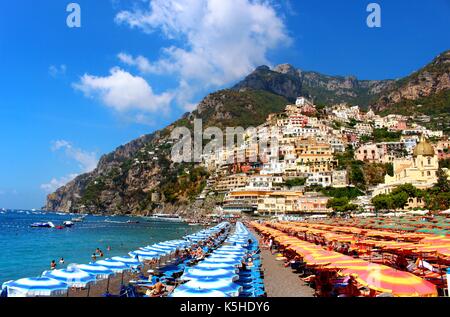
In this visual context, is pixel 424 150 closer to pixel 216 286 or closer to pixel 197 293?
pixel 216 286

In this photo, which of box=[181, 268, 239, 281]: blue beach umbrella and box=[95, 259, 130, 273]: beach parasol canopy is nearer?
box=[181, 268, 239, 281]: blue beach umbrella

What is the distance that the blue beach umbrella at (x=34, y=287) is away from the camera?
38.7 ft

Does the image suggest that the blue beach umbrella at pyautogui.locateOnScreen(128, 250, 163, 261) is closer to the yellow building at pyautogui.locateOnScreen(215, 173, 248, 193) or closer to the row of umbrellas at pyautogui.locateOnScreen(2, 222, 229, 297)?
the row of umbrellas at pyautogui.locateOnScreen(2, 222, 229, 297)

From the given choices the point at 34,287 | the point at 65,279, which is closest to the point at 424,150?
the point at 65,279

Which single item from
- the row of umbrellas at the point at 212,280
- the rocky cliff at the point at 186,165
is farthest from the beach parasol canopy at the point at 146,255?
the rocky cliff at the point at 186,165

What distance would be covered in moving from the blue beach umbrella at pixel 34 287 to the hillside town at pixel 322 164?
6129cm

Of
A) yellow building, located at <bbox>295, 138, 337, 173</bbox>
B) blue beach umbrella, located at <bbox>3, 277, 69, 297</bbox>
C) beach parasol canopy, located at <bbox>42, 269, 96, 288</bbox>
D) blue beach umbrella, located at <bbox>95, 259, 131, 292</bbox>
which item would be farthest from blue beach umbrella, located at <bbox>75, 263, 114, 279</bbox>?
yellow building, located at <bbox>295, 138, 337, 173</bbox>

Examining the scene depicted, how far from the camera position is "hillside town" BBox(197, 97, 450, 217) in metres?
78.2

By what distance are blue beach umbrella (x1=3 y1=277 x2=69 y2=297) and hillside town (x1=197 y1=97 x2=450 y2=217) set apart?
201ft

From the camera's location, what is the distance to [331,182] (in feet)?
314

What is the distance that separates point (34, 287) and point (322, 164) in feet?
322

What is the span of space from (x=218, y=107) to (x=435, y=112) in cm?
9677
